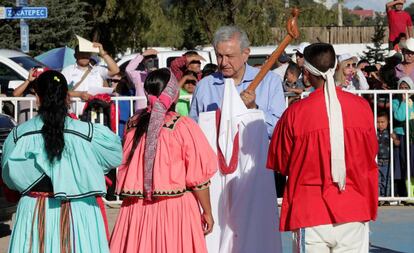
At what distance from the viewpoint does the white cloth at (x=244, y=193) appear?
7.36 meters

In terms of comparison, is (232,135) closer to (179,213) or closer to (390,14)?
(179,213)

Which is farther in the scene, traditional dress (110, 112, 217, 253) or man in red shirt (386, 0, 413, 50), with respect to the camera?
man in red shirt (386, 0, 413, 50)

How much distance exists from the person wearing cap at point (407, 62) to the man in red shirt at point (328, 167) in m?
6.84

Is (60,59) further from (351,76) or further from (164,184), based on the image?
(164,184)

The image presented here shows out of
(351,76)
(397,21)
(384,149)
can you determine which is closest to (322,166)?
(384,149)

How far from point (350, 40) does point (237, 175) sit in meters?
35.1

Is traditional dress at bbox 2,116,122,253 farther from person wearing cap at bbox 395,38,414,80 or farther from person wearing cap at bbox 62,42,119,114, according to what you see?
person wearing cap at bbox 395,38,414,80

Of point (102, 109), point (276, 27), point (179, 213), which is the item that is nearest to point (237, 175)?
point (179, 213)

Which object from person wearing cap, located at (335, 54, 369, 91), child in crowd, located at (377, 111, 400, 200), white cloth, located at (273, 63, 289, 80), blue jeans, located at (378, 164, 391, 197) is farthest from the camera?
white cloth, located at (273, 63, 289, 80)

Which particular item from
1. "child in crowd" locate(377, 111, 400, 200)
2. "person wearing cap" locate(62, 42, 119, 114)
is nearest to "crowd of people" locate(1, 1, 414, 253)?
"child in crowd" locate(377, 111, 400, 200)

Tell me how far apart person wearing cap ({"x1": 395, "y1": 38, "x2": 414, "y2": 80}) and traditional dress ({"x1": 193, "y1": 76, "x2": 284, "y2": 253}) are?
577cm

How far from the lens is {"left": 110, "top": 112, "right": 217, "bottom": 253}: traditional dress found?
6645mm

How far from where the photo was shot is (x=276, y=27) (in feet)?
106

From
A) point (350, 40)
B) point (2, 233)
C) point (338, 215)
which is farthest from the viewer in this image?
point (350, 40)
